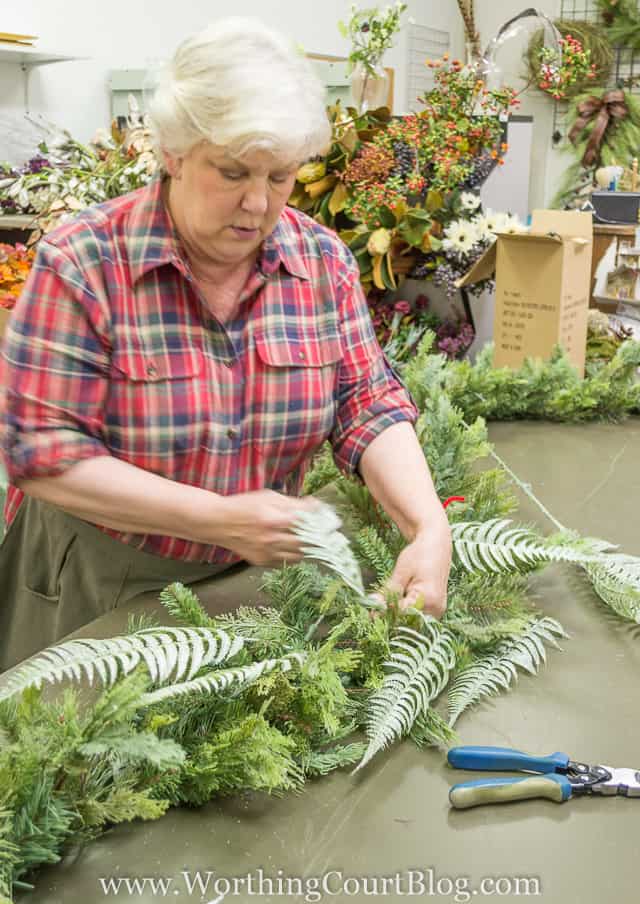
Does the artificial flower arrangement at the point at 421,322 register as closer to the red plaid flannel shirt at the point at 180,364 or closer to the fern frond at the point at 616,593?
the red plaid flannel shirt at the point at 180,364

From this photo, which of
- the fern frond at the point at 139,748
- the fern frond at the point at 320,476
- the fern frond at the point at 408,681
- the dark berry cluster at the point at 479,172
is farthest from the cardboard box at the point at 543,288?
the fern frond at the point at 139,748

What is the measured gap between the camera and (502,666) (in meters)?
1.06

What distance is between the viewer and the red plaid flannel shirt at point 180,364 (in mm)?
1253

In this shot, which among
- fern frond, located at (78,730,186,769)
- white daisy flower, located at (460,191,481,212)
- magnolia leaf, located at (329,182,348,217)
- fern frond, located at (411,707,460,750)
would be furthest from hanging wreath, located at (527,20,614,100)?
fern frond, located at (78,730,186,769)

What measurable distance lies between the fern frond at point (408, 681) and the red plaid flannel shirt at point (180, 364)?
0.41 m

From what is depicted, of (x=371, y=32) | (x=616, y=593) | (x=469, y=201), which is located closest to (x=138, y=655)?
(x=616, y=593)

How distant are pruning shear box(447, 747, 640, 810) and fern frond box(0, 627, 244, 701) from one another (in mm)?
251

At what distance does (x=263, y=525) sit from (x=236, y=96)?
52 centimetres

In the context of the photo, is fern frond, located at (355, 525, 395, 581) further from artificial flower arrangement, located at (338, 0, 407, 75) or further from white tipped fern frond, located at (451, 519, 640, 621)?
artificial flower arrangement, located at (338, 0, 407, 75)

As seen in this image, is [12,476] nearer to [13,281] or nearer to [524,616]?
[524,616]

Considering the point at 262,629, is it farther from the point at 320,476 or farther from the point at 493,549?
the point at 320,476

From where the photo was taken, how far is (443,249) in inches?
102

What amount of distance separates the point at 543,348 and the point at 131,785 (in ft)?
5.36

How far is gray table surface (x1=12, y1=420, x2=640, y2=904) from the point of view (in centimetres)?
77
